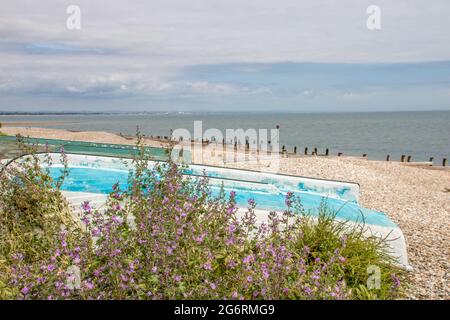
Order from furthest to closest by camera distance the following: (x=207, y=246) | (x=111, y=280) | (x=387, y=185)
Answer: (x=387, y=185), (x=207, y=246), (x=111, y=280)

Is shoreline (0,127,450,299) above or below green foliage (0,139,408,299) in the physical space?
below

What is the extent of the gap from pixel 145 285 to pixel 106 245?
0.53 meters

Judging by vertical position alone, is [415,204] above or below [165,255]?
below

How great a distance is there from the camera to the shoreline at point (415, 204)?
243 inches

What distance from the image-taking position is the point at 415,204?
12383 millimetres

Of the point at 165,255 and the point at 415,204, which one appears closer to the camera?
the point at 165,255

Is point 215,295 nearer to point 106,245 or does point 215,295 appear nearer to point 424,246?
point 106,245

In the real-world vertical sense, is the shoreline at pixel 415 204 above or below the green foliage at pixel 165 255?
below

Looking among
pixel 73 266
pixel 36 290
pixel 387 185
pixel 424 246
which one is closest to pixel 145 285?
pixel 73 266

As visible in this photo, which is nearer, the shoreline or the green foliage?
the green foliage

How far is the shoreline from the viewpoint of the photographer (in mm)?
6163

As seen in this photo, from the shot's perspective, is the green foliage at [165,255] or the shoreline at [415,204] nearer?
the green foliage at [165,255]
